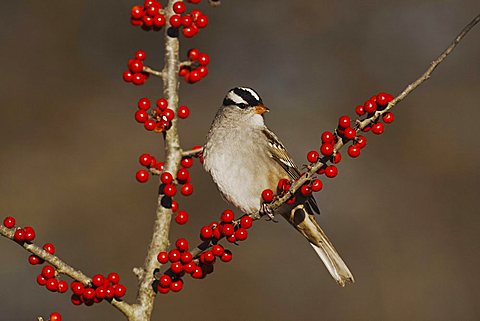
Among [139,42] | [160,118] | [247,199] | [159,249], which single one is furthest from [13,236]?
[139,42]

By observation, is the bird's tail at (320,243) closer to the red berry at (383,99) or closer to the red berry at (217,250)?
the red berry at (217,250)

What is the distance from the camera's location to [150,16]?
102 inches

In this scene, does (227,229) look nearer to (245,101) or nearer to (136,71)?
(136,71)

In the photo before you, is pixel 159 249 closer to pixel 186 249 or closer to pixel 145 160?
pixel 186 249

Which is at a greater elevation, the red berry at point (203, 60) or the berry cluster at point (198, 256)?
the red berry at point (203, 60)

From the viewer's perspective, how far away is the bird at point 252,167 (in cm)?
350

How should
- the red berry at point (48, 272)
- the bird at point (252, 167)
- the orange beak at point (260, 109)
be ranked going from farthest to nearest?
the orange beak at point (260, 109) < the bird at point (252, 167) < the red berry at point (48, 272)

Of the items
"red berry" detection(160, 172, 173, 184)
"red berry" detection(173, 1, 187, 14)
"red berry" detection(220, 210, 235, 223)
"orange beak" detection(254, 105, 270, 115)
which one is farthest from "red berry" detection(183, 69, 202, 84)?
"orange beak" detection(254, 105, 270, 115)

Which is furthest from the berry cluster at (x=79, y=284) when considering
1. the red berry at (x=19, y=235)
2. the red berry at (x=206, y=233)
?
the red berry at (x=206, y=233)

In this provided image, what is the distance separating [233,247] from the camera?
6238mm

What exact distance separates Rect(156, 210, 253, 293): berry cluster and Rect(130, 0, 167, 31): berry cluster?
75 cm

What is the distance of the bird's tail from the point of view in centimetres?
354

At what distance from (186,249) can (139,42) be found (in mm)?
5415

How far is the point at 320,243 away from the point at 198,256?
57.3 inches
